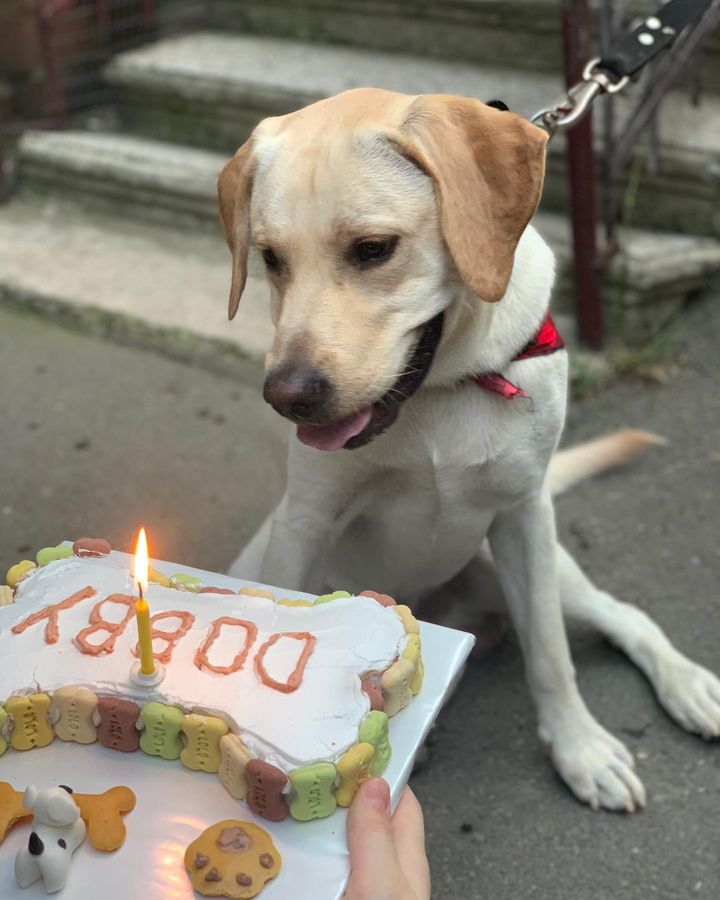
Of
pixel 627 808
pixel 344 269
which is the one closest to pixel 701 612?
pixel 627 808

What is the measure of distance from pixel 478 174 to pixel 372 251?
0.66ft

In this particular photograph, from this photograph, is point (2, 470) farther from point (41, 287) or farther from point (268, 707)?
point (268, 707)

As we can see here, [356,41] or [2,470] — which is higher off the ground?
[356,41]

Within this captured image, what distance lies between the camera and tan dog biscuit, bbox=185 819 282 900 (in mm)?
1144

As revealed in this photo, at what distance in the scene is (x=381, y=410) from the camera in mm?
1732

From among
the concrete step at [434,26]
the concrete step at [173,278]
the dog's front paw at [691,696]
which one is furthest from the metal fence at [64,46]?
the dog's front paw at [691,696]

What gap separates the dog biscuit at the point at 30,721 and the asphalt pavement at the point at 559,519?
1.03m

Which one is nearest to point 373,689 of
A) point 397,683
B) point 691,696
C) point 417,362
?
point 397,683

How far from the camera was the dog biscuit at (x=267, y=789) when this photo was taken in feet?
4.03

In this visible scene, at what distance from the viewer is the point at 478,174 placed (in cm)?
165

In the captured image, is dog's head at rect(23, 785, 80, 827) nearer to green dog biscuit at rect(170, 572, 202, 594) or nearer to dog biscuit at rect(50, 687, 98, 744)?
dog biscuit at rect(50, 687, 98, 744)

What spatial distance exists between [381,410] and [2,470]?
197 centimetres

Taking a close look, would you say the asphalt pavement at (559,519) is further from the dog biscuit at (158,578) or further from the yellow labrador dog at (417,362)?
the dog biscuit at (158,578)

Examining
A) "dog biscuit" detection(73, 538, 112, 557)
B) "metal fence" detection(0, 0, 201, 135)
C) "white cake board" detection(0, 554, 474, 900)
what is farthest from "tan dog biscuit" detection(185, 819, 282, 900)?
"metal fence" detection(0, 0, 201, 135)
